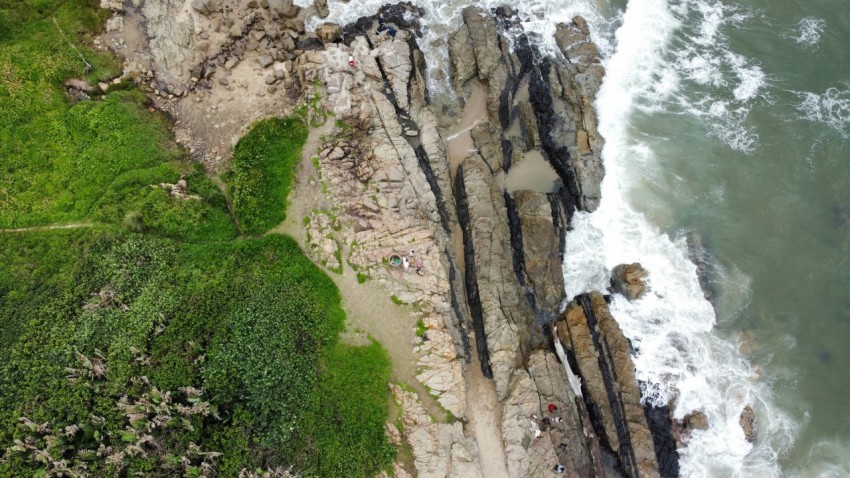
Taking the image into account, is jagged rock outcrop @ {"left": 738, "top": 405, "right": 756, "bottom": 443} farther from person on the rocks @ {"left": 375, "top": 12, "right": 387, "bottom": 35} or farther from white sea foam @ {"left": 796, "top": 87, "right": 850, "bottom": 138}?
person on the rocks @ {"left": 375, "top": 12, "right": 387, "bottom": 35}

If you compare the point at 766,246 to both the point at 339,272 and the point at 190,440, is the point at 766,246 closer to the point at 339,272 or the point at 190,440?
the point at 339,272

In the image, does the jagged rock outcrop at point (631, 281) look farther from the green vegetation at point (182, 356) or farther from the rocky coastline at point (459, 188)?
the green vegetation at point (182, 356)

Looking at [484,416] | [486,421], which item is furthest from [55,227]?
[486,421]

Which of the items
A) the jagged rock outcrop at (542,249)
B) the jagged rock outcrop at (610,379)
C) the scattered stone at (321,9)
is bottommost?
the jagged rock outcrop at (610,379)

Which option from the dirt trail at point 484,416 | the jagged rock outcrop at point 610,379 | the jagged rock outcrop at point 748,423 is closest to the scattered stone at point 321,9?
the dirt trail at point 484,416

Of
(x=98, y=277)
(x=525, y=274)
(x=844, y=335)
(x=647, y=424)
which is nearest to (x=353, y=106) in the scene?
(x=525, y=274)

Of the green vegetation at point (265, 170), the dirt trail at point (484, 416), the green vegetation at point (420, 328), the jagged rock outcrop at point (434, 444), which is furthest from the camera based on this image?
the green vegetation at point (265, 170)

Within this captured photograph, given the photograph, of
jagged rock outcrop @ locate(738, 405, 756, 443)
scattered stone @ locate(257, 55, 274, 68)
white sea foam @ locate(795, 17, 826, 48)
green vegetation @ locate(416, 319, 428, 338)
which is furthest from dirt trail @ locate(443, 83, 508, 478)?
white sea foam @ locate(795, 17, 826, 48)

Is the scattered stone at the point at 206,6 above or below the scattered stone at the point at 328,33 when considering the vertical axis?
above
